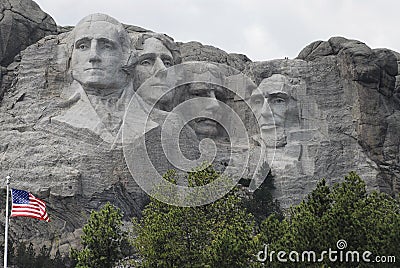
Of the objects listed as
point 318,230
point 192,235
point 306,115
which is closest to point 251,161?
point 306,115

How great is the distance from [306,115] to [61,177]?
33.8ft

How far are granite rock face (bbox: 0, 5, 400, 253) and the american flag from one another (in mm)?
5652

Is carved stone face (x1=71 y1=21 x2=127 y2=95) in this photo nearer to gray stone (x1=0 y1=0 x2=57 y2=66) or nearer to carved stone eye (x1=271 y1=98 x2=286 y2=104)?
gray stone (x1=0 y1=0 x2=57 y2=66)

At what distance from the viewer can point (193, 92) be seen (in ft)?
119

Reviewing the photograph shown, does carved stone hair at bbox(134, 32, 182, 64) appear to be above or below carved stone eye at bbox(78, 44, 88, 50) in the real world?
above

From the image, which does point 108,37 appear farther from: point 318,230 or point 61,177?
point 318,230

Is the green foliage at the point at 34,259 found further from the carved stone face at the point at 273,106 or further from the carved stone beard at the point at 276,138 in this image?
the carved stone face at the point at 273,106

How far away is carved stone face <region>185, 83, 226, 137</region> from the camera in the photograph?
3578cm

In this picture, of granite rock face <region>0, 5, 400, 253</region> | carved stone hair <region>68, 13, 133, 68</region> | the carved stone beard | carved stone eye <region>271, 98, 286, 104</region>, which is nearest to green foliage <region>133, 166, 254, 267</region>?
granite rock face <region>0, 5, 400, 253</region>

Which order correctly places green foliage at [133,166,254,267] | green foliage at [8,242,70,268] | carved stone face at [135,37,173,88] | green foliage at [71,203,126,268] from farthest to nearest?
carved stone face at [135,37,173,88] < green foliage at [8,242,70,268] < green foliage at [71,203,126,268] < green foliage at [133,166,254,267]

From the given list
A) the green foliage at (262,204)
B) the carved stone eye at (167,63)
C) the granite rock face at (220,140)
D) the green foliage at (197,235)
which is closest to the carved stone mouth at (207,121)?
the granite rock face at (220,140)

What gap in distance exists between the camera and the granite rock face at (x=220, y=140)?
102 ft

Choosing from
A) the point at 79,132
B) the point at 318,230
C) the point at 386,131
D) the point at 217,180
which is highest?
the point at 386,131

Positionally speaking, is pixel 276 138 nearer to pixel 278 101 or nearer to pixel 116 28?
pixel 278 101
